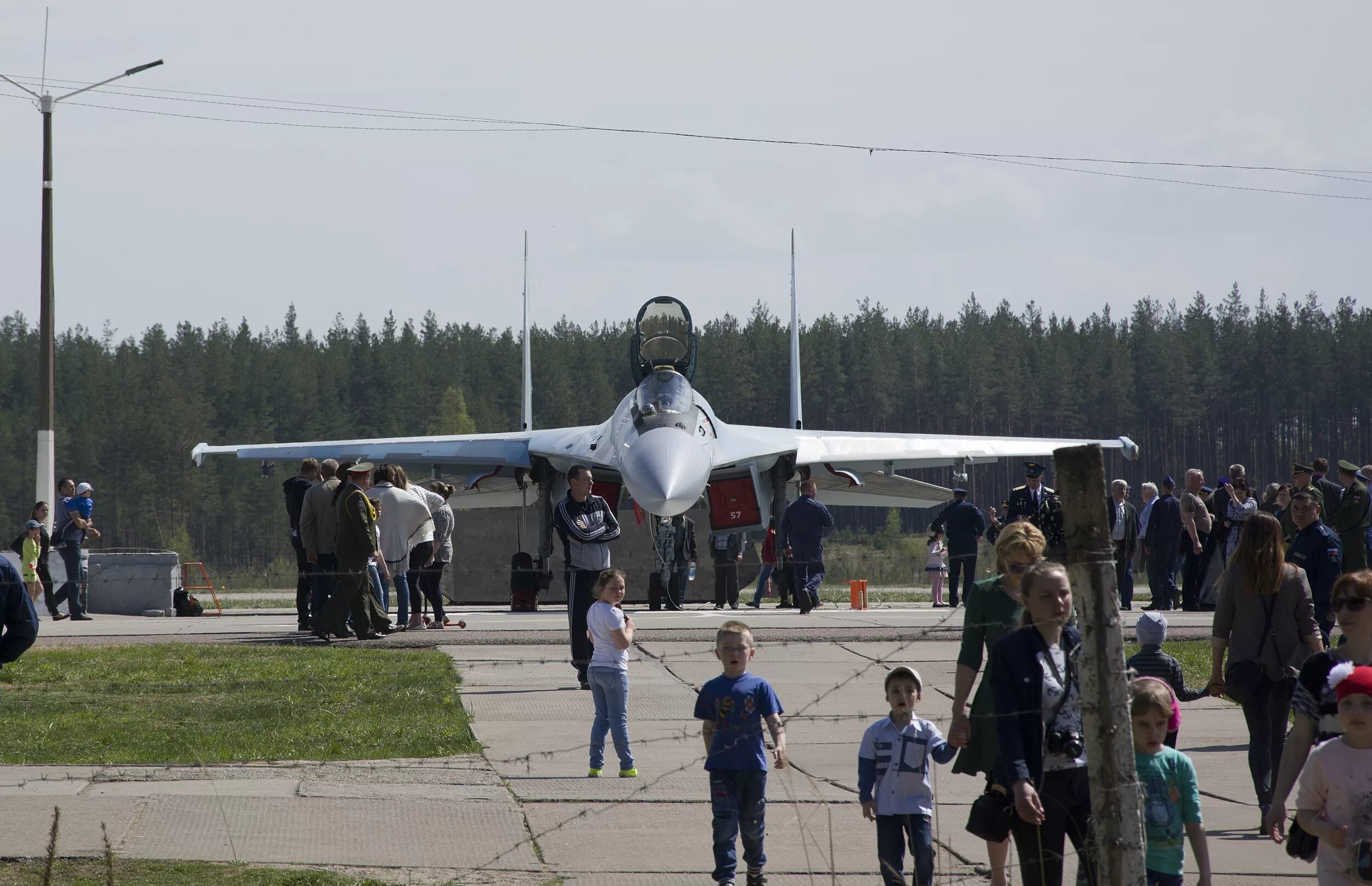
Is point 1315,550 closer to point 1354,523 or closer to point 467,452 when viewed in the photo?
point 1354,523

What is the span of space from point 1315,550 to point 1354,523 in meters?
5.49

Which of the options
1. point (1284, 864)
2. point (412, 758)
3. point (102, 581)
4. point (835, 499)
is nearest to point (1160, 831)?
point (1284, 864)

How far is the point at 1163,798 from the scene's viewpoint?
475 centimetres

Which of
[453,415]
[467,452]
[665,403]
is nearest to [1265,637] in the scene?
[665,403]

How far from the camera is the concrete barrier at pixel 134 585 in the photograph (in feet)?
66.5

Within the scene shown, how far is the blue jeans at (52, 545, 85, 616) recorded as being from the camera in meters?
18.4

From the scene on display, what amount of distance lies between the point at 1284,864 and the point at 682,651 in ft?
25.7

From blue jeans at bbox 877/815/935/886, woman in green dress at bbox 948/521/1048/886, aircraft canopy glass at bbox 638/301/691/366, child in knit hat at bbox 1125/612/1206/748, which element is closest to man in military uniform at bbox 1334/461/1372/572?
child in knit hat at bbox 1125/612/1206/748

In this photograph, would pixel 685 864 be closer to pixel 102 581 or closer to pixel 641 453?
pixel 641 453

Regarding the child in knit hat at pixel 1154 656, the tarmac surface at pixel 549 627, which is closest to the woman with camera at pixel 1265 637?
the child in knit hat at pixel 1154 656

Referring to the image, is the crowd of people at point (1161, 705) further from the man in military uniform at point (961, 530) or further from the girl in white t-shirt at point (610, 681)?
the man in military uniform at point (961, 530)

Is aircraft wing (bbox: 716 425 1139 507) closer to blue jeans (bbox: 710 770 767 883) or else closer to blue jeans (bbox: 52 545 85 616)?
blue jeans (bbox: 52 545 85 616)

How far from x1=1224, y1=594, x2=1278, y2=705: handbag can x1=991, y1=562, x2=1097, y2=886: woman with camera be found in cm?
221

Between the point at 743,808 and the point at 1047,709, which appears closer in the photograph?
the point at 1047,709
